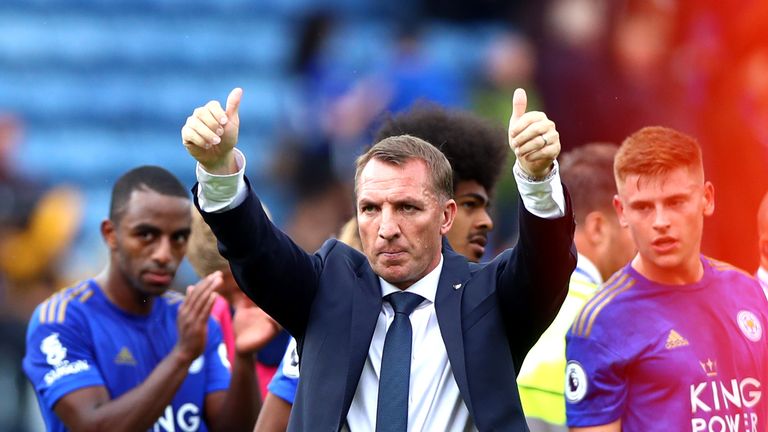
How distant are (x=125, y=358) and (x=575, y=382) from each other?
2060 millimetres

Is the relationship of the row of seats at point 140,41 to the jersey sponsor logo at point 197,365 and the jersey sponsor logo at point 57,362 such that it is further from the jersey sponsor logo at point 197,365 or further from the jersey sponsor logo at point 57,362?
the jersey sponsor logo at point 57,362

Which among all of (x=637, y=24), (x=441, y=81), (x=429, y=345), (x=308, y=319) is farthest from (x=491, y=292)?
(x=441, y=81)

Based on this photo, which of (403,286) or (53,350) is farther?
(53,350)

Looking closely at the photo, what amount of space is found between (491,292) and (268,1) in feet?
33.0

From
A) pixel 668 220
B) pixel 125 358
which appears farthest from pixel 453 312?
pixel 125 358

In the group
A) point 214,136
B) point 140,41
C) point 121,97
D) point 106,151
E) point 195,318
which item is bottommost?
point 195,318

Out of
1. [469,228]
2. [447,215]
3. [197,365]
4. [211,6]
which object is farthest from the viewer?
[211,6]

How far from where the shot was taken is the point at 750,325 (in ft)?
15.0

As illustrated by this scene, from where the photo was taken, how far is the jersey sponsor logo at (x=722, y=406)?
4.35m

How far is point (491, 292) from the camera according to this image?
4.02 meters

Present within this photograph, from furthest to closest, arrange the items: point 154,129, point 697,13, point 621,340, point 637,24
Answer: point 154,129, point 637,24, point 697,13, point 621,340

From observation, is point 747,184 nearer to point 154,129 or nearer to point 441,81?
point 441,81

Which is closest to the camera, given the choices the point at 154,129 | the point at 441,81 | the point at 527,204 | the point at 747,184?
the point at 527,204

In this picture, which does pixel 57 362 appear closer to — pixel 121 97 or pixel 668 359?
pixel 668 359
